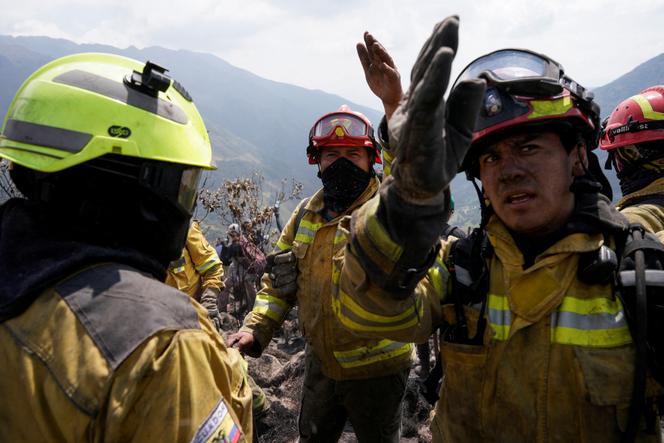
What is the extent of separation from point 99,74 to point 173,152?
0.40 m

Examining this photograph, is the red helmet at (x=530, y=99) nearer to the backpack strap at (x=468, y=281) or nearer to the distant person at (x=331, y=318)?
the backpack strap at (x=468, y=281)

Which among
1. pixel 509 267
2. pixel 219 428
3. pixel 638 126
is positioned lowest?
pixel 219 428

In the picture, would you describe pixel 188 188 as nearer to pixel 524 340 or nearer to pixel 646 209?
pixel 524 340

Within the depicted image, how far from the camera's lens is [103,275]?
4.07ft

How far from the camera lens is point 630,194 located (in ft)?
13.2

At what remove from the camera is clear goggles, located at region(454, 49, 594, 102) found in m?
1.95

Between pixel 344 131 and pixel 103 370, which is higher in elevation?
pixel 344 131

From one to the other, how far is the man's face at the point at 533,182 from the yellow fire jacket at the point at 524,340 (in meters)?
0.13

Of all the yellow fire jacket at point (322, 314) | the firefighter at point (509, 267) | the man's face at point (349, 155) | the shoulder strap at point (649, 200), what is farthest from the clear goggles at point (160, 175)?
the shoulder strap at point (649, 200)

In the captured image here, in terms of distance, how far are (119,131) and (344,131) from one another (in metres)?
2.60

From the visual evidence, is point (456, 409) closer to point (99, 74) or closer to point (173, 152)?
point (173, 152)

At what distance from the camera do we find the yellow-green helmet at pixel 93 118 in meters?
1.39

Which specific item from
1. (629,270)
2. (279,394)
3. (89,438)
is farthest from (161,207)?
(279,394)

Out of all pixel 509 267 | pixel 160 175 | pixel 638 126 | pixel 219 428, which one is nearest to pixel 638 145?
pixel 638 126
